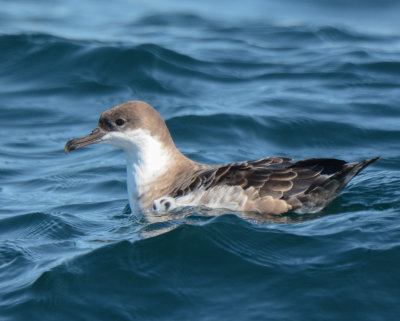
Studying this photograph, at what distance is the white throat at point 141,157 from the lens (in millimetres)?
7254

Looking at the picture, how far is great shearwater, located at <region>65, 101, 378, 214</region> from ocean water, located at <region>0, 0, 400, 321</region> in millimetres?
172

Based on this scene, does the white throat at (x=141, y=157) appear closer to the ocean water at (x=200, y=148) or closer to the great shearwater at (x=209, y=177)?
the great shearwater at (x=209, y=177)

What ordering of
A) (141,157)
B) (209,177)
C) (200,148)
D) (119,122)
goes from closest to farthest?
(209,177)
(119,122)
(141,157)
(200,148)

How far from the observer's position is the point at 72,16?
57.7ft

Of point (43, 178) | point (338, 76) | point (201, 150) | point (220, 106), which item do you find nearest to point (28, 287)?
point (43, 178)

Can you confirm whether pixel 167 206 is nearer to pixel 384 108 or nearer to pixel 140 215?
pixel 140 215

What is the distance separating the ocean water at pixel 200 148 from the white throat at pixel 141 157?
0.36 meters

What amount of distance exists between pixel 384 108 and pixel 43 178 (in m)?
5.60

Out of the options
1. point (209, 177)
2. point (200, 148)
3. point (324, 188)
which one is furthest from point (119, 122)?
point (200, 148)

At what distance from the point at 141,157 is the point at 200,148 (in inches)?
106

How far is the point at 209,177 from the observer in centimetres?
677

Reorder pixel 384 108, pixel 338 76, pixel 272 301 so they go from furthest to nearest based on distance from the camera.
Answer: pixel 338 76 < pixel 384 108 < pixel 272 301

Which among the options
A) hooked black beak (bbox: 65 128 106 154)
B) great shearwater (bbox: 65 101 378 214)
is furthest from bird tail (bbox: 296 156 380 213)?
hooked black beak (bbox: 65 128 106 154)

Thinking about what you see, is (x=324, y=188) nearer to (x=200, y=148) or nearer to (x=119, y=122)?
(x=119, y=122)
